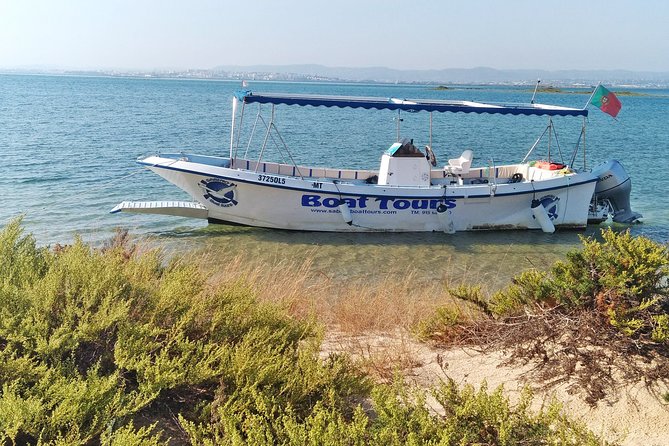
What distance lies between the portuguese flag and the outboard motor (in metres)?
1.87

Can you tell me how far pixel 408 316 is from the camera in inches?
260

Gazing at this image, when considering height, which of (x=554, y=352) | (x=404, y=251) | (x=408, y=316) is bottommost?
(x=404, y=251)

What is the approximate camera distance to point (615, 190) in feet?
48.2

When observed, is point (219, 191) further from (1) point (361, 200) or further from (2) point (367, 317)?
(2) point (367, 317)

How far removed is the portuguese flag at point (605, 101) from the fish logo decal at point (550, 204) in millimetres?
2486

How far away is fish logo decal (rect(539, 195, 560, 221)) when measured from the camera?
46.4 ft

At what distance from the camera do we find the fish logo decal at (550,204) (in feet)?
46.4

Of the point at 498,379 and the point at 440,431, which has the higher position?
the point at 440,431

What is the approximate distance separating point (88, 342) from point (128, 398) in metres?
0.71

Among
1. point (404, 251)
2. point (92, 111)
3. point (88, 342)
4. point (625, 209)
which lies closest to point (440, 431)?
point (88, 342)

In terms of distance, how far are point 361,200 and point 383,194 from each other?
561 mm

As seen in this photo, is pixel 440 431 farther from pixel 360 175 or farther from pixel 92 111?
pixel 92 111

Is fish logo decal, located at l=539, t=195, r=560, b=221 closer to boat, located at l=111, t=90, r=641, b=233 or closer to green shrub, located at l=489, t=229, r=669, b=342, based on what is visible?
boat, located at l=111, t=90, r=641, b=233

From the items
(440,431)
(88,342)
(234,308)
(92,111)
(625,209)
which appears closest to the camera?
(440,431)
